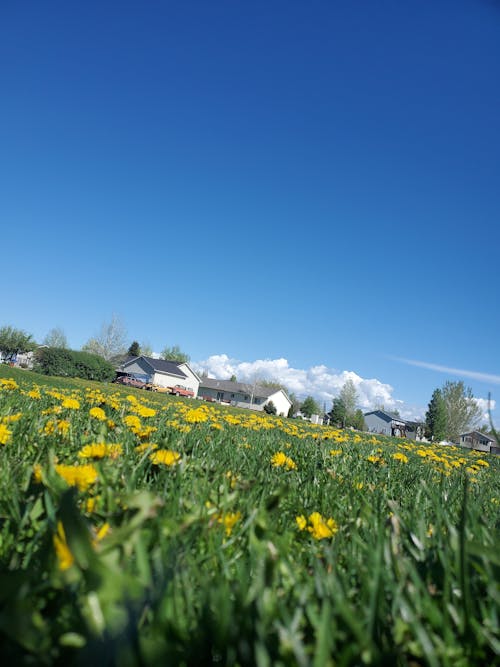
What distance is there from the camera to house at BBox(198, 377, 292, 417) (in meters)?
86.4

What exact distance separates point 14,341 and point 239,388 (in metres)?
45.2

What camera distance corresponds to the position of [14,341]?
7881 cm

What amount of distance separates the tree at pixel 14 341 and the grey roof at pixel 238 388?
116 feet

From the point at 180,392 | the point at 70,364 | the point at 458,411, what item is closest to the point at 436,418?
the point at 458,411

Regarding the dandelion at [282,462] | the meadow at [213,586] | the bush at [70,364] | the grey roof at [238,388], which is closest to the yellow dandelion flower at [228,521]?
the meadow at [213,586]

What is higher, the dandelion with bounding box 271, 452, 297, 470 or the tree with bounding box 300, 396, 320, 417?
the tree with bounding box 300, 396, 320, 417

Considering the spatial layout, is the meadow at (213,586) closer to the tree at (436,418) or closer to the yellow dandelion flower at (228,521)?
the yellow dandelion flower at (228,521)

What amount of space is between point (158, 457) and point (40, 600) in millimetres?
1009

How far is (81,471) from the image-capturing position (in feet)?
Answer: 4.22

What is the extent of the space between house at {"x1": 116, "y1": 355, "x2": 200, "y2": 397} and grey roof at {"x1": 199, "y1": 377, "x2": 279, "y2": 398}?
7.16 meters

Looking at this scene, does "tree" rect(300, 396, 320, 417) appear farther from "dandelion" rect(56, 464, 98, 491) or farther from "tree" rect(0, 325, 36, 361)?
"dandelion" rect(56, 464, 98, 491)

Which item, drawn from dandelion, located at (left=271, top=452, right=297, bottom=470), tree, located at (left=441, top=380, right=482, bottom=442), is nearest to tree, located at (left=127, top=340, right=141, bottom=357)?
tree, located at (left=441, top=380, right=482, bottom=442)

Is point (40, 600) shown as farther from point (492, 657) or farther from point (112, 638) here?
point (492, 657)

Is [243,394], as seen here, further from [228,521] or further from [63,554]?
[63,554]
